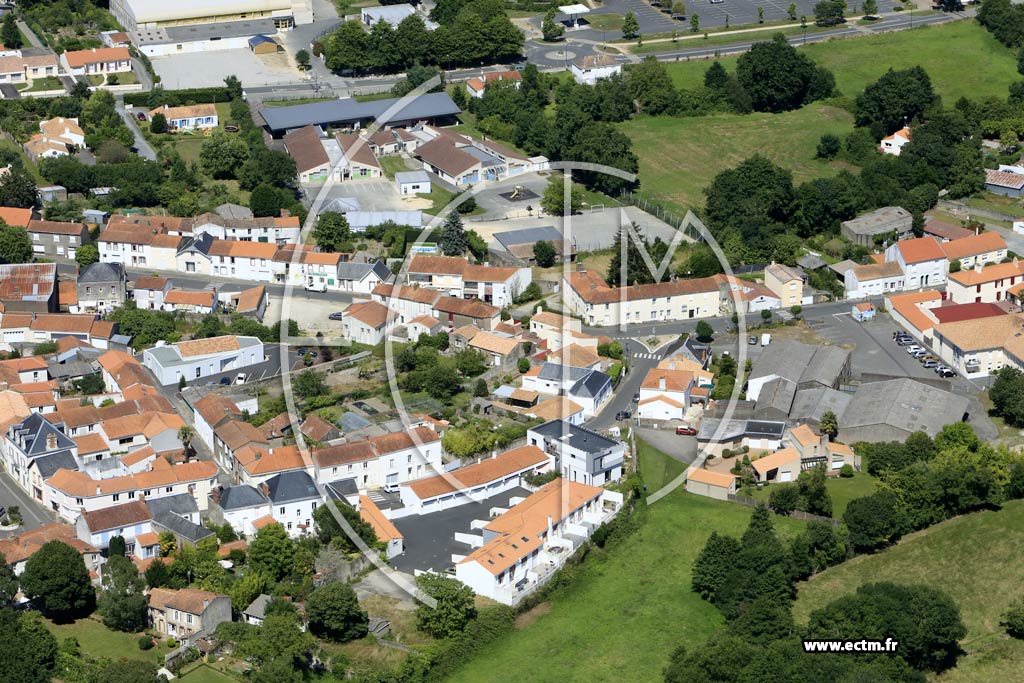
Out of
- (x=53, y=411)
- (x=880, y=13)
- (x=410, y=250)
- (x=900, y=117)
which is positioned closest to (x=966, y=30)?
(x=880, y=13)

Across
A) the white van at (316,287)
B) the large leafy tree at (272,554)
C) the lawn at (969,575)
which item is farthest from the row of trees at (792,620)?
the white van at (316,287)

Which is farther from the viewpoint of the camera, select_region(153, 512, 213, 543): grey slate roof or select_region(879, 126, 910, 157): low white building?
select_region(879, 126, 910, 157): low white building

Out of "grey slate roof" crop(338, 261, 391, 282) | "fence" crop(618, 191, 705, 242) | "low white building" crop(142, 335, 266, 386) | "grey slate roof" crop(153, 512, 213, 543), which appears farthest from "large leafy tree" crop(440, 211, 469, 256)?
"grey slate roof" crop(153, 512, 213, 543)

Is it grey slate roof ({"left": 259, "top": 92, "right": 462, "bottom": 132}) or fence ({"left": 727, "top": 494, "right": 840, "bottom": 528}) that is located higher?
grey slate roof ({"left": 259, "top": 92, "right": 462, "bottom": 132})

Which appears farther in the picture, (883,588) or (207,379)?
(207,379)

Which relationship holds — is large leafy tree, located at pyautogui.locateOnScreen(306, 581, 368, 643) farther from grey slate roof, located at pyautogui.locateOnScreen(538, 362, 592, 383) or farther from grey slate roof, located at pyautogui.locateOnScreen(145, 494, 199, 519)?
grey slate roof, located at pyautogui.locateOnScreen(538, 362, 592, 383)

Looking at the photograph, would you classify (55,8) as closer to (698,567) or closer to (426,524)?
(426,524)

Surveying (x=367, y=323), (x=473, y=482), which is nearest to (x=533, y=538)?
(x=473, y=482)
